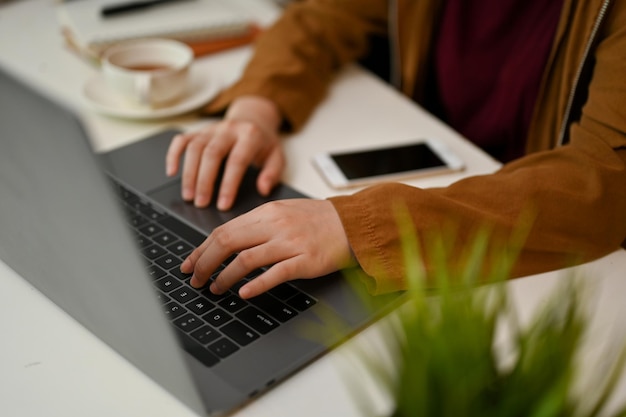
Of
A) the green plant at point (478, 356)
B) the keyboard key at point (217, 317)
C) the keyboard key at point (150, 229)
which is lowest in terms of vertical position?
the keyboard key at point (150, 229)

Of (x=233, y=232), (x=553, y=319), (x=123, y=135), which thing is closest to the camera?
(x=553, y=319)

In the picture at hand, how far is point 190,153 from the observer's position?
970 millimetres

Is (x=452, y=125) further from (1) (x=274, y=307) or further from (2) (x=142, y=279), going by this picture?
(2) (x=142, y=279)

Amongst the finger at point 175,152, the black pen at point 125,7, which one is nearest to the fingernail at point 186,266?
the finger at point 175,152

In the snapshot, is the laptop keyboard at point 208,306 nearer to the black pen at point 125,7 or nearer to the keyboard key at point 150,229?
the keyboard key at point 150,229

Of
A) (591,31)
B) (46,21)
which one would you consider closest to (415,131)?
(591,31)

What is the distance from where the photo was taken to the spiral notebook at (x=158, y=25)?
1.33m

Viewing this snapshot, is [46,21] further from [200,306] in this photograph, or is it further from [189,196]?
[200,306]

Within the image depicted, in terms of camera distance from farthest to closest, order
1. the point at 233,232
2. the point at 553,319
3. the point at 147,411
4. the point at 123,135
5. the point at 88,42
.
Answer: the point at 88,42 < the point at 123,135 < the point at 233,232 < the point at 147,411 < the point at 553,319

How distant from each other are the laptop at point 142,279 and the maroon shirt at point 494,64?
0.44 meters

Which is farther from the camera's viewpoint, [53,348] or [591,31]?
[591,31]

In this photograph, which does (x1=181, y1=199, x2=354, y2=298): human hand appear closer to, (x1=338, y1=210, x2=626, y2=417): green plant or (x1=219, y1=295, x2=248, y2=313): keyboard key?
(x1=219, y1=295, x2=248, y2=313): keyboard key

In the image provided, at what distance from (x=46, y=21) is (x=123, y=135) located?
0.53 m

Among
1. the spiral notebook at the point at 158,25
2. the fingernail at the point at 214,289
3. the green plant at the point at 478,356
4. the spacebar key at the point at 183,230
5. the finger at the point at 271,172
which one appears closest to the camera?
the green plant at the point at 478,356
